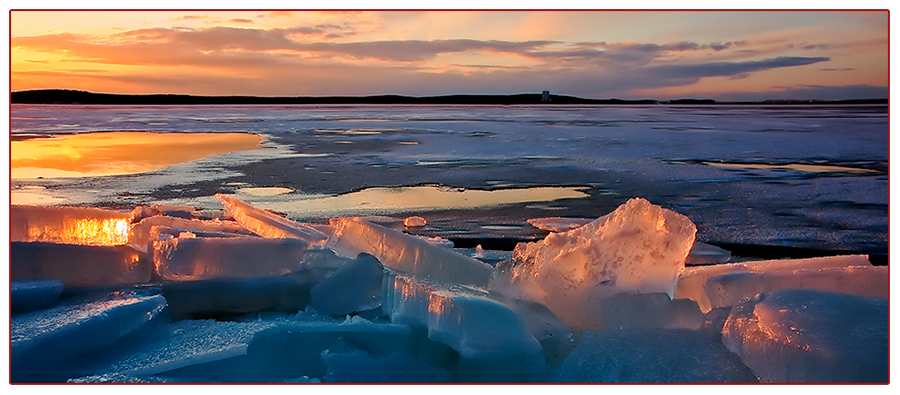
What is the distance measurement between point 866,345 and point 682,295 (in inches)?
25.8

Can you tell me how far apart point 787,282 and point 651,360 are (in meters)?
0.62

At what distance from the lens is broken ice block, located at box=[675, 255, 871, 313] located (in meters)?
2.28

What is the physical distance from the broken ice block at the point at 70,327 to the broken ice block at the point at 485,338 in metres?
0.89

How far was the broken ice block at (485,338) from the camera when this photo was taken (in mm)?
1909

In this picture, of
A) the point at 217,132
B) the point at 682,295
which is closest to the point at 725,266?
the point at 682,295

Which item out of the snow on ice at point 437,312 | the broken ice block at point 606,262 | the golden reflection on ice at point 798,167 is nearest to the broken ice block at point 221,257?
the snow on ice at point 437,312

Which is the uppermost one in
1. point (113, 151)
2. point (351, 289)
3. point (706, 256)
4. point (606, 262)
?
point (606, 262)

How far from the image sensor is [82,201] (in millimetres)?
4809

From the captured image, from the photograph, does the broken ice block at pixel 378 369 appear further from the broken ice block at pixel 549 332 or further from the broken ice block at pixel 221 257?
the broken ice block at pixel 221 257

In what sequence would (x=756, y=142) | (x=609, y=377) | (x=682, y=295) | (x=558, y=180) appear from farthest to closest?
(x=756, y=142) → (x=558, y=180) → (x=682, y=295) → (x=609, y=377)

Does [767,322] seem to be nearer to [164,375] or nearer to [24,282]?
[164,375]

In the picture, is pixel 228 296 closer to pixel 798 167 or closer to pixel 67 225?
pixel 67 225

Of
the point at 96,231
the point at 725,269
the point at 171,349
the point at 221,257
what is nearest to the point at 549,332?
the point at 725,269

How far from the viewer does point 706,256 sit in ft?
10.7
